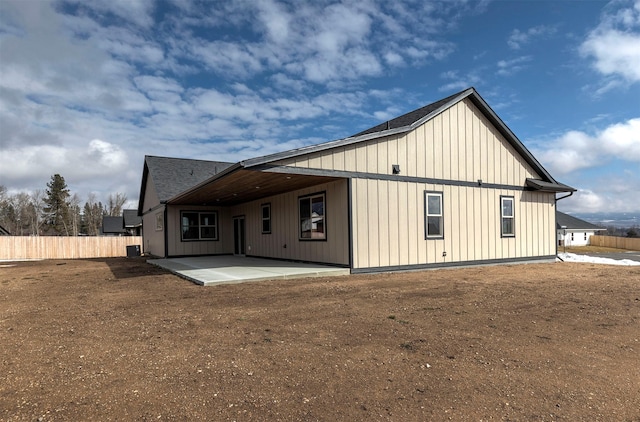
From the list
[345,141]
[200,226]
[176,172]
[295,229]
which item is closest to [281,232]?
[295,229]

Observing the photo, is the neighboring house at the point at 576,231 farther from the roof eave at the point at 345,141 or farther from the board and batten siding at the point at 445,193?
the roof eave at the point at 345,141

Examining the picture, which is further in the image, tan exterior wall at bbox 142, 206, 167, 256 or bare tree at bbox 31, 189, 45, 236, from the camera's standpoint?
bare tree at bbox 31, 189, 45, 236

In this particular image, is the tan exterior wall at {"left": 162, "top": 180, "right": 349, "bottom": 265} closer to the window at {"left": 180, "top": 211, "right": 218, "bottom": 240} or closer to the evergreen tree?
the window at {"left": 180, "top": 211, "right": 218, "bottom": 240}

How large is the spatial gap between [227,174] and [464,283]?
6.21 meters

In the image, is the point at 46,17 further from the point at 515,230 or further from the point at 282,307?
the point at 515,230

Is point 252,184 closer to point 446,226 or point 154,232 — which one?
point 446,226

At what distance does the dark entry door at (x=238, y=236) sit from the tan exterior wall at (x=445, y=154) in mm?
8674

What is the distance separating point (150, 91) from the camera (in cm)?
1382

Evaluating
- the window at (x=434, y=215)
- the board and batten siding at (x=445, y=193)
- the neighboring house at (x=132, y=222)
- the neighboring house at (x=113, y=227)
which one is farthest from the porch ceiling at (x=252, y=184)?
the neighboring house at (x=113, y=227)

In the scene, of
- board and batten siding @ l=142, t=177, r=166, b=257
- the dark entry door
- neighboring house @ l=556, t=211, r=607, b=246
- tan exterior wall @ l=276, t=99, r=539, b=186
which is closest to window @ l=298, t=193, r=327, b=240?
tan exterior wall @ l=276, t=99, r=539, b=186

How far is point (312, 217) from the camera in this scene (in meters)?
11.8

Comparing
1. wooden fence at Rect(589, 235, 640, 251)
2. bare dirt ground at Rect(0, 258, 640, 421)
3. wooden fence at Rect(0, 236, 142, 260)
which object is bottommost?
wooden fence at Rect(589, 235, 640, 251)

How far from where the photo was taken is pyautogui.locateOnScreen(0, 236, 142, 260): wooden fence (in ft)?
73.3

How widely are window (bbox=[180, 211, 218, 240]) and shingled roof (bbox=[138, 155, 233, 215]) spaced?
1.30 metres
